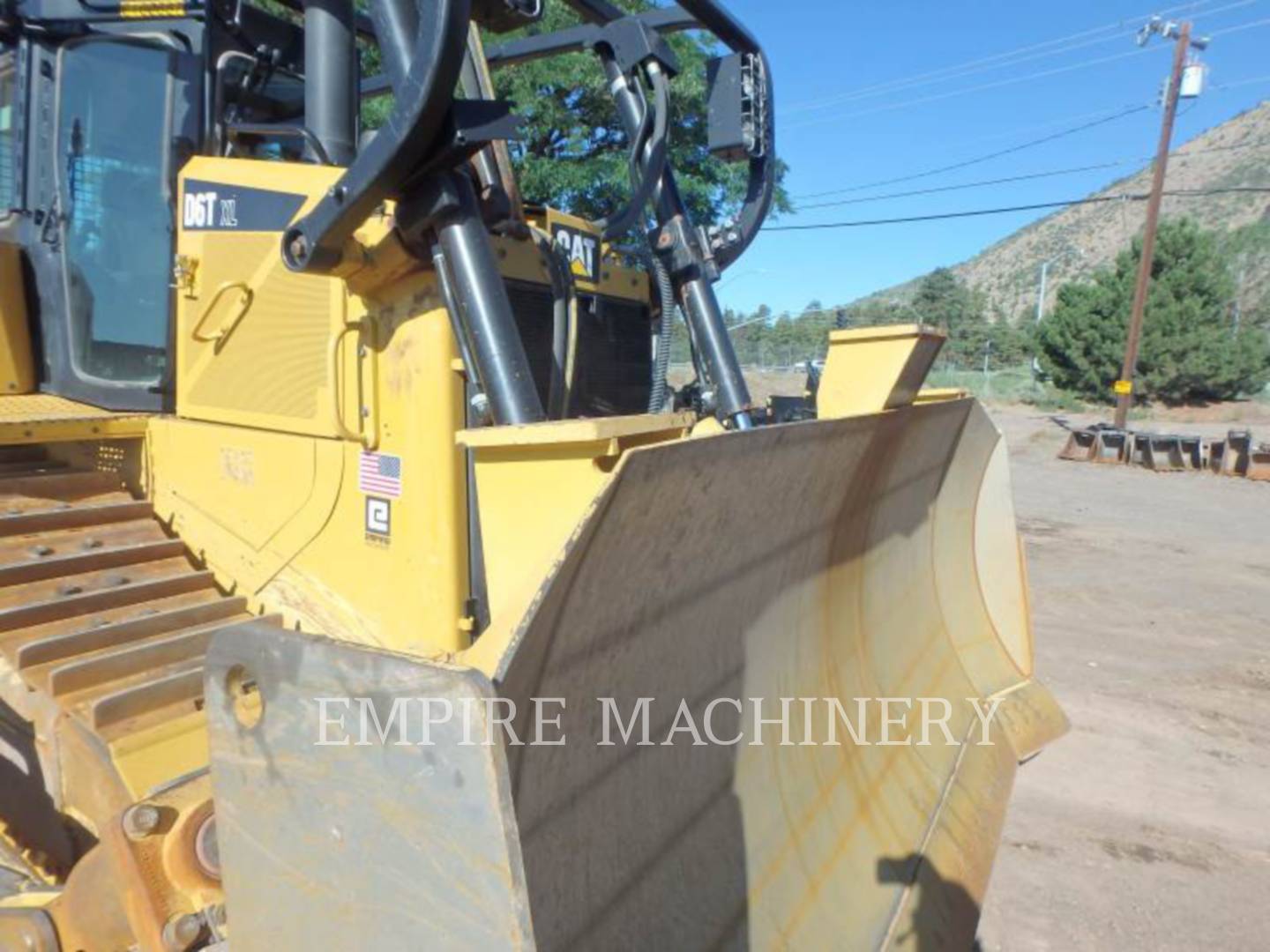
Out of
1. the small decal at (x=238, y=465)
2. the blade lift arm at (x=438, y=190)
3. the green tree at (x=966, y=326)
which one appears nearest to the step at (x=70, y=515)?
the small decal at (x=238, y=465)

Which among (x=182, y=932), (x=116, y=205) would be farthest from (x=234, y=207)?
(x=182, y=932)

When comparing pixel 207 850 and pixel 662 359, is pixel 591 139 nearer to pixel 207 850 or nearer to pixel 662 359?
pixel 662 359

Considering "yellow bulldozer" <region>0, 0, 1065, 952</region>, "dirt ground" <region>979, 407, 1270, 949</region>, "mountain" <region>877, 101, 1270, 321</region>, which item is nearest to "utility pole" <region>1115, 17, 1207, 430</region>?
"dirt ground" <region>979, 407, 1270, 949</region>

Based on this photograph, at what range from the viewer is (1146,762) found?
404cm

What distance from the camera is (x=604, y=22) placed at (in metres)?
3.57

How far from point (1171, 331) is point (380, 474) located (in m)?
31.9

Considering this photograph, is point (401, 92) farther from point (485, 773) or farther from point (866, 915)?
point (866, 915)

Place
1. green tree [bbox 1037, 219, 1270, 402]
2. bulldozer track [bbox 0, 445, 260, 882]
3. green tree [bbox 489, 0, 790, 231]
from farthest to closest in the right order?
green tree [bbox 1037, 219, 1270, 402] < green tree [bbox 489, 0, 790, 231] < bulldozer track [bbox 0, 445, 260, 882]

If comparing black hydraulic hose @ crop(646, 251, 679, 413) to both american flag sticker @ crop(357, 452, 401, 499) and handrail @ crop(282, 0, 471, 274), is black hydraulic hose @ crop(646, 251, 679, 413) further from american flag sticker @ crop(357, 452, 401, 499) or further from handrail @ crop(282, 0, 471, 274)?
handrail @ crop(282, 0, 471, 274)

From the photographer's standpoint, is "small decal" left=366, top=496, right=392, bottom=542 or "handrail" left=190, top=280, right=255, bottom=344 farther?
"handrail" left=190, top=280, right=255, bottom=344

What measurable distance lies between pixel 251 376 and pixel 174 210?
674mm

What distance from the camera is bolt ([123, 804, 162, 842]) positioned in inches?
64.9

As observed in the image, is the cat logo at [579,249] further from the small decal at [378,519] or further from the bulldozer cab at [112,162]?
the bulldozer cab at [112,162]

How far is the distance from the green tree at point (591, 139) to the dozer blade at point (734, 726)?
8.28 metres
